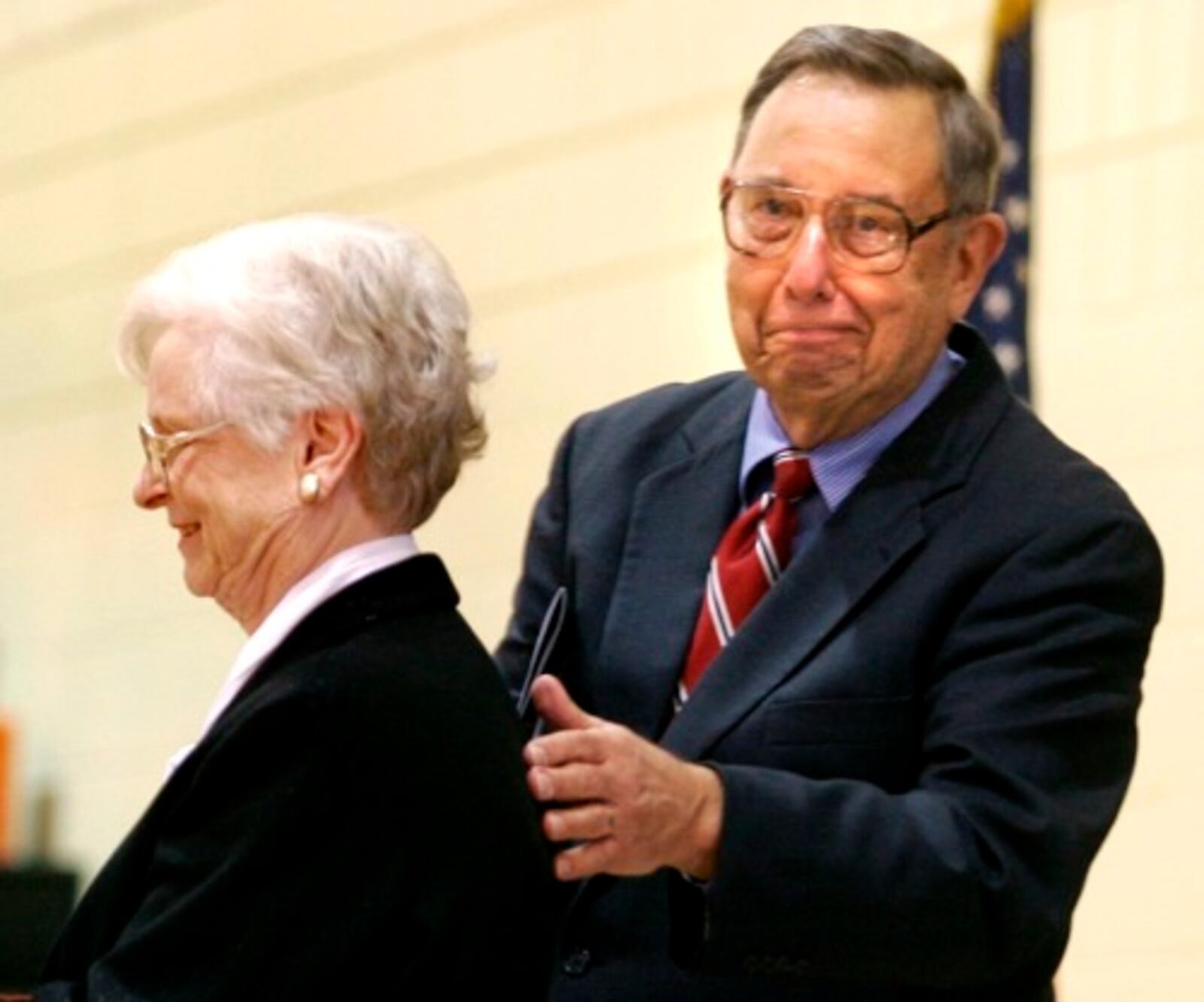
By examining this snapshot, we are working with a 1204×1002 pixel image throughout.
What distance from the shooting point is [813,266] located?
2613 millimetres

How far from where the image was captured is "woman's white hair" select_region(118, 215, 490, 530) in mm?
2365

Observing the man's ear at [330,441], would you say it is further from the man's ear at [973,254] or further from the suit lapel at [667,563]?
the man's ear at [973,254]

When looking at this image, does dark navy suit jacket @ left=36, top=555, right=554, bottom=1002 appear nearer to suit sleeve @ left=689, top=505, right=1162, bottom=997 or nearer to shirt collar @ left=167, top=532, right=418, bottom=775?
shirt collar @ left=167, top=532, right=418, bottom=775

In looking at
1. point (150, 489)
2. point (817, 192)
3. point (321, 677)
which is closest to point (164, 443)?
point (150, 489)

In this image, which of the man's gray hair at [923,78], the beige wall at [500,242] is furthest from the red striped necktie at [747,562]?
the beige wall at [500,242]

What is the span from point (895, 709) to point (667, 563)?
314mm

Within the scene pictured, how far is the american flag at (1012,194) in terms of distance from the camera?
4066 mm

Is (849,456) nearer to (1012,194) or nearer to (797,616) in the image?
(797,616)

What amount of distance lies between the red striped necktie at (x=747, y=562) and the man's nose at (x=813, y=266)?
166mm

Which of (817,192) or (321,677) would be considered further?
(817,192)

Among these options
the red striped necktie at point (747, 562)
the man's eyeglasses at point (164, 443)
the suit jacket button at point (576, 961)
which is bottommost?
the suit jacket button at point (576, 961)

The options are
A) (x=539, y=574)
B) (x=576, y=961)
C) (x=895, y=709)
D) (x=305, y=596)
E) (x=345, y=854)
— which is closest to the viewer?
(x=345, y=854)

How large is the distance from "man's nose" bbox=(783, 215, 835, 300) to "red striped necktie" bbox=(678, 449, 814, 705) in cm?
17

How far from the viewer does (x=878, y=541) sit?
259cm
